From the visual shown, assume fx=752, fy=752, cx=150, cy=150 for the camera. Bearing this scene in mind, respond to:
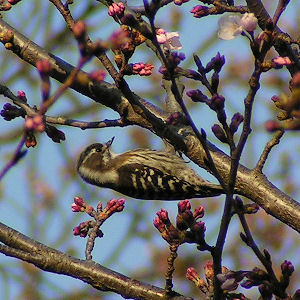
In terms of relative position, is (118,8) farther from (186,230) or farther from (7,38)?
(186,230)

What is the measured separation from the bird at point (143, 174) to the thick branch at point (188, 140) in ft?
8.94

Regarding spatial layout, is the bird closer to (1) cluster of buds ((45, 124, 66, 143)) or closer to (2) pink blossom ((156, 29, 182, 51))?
(1) cluster of buds ((45, 124, 66, 143))

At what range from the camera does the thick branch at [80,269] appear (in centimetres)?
391

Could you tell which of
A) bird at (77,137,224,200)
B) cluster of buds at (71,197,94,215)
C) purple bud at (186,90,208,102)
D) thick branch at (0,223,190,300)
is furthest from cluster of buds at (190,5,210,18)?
bird at (77,137,224,200)

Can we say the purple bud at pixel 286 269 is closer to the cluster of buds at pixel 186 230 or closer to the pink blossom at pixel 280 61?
the cluster of buds at pixel 186 230

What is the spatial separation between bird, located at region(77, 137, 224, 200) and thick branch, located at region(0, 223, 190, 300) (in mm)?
3153

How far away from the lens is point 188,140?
4.33 meters

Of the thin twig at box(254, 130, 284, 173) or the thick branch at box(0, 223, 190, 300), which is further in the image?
the thick branch at box(0, 223, 190, 300)

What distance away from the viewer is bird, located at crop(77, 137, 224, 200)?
299 inches

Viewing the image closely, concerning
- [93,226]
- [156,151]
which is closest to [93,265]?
[93,226]

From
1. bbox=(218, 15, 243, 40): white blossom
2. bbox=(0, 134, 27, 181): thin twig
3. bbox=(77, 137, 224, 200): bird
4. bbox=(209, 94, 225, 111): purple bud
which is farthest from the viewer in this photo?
bbox=(77, 137, 224, 200): bird

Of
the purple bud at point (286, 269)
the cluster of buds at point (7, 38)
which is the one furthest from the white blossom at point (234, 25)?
the cluster of buds at point (7, 38)

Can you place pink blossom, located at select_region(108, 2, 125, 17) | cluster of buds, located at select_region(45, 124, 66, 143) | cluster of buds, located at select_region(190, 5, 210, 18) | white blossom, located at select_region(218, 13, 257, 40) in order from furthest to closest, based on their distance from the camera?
cluster of buds, located at select_region(45, 124, 66, 143), cluster of buds, located at select_region(190, 5, 210, 18), pink blossom, located at select_region(108, 2, 125, 17), white blossom, located at select_region(218, 13, 257, 40)

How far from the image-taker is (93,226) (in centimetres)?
447
